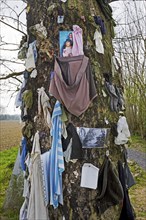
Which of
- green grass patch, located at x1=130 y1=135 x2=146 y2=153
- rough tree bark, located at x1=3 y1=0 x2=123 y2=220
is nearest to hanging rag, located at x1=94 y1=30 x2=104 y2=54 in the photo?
rough tree bark, located at x1=3 y1=0 x2=123 y2=220

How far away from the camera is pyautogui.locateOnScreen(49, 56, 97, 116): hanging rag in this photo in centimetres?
176

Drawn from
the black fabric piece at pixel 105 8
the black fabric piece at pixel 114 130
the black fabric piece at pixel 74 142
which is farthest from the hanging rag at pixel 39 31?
the black fabric piece at pixel 114 130

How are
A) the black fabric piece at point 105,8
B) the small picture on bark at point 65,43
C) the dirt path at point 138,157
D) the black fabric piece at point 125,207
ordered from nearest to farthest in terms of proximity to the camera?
the small picture on bark at point 65,43, the black fabric piece at point 125,207, the black fabric piece at point 105,8, the dirt path at point 138,157

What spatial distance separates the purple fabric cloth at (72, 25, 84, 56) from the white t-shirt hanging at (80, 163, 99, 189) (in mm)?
771

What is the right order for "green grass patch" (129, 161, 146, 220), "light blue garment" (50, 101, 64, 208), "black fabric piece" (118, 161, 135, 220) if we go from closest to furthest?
1. "light blue garment" (50, 101, 64, 208)
2. "black fabric piece" (118, 161, 135, 220)
3. "green grass patch" (129, 161, 146, 220)

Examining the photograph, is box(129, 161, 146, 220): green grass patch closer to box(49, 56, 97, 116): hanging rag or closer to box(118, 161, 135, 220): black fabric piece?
box(118, 161, 135, 220): black fabric piece

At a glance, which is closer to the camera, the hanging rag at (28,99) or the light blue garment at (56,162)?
the light blue garment at (56,162)

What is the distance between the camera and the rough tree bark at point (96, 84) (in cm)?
179

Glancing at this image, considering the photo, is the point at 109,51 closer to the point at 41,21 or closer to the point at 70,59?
the point at 70,59

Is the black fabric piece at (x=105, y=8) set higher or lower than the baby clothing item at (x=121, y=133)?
higher

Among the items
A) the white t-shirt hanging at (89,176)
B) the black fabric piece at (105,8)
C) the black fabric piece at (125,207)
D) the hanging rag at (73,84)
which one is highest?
the black fabric piece at (105,8)

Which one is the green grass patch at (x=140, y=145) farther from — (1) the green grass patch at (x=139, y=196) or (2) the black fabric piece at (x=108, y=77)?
(2) the black fabric piece at (x=108, y=77)

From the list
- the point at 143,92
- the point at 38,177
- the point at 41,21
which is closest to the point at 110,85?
the point at 41,21

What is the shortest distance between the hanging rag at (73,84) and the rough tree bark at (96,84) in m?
0.06
